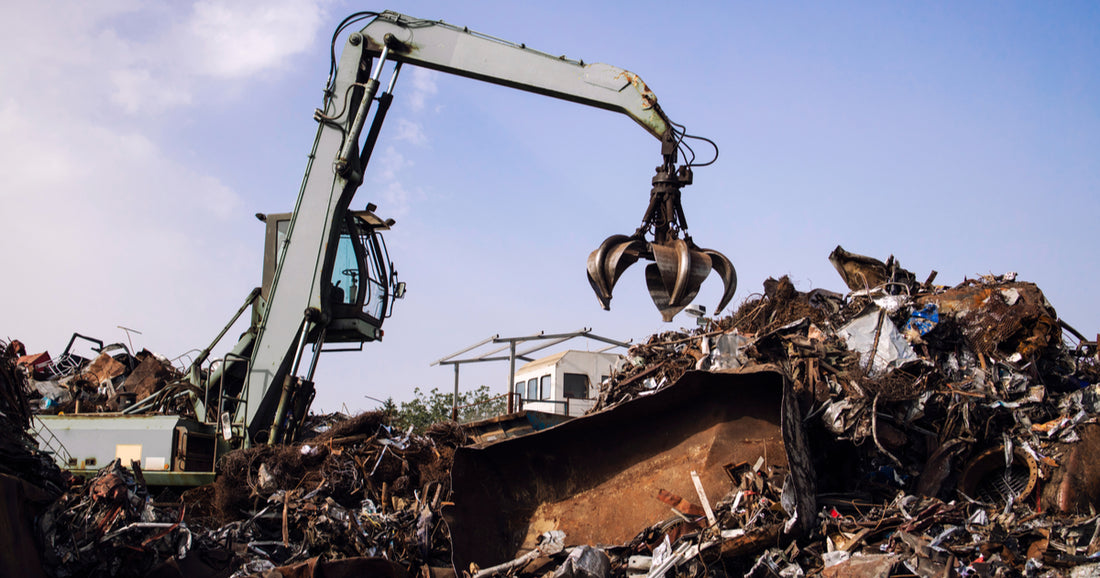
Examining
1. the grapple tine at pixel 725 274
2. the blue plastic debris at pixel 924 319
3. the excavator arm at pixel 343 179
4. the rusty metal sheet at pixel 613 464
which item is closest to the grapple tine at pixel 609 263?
the grapple tine at pixel 725 274

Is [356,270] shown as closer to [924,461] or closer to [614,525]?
[614,525]

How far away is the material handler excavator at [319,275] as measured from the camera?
6.45 meters

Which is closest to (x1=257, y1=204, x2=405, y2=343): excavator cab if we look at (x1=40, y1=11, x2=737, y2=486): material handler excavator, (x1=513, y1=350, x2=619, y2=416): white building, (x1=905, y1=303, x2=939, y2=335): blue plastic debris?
(x1=40, y1=11, x2=737, y2=486): material handler excavator

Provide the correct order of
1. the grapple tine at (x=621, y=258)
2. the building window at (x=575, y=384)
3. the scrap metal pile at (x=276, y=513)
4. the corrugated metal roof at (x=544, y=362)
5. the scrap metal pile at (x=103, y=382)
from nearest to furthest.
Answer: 1. the scrap metal pile at (x=276, y=513)
2. the grapple tine at (x=621, y=258)
3. the scrap metal pile at (x=103, y=382)
4. the building window at (x=575, y=384)
5. the corrugated metal roof at (x=544, y=362)

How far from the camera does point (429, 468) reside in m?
6.55

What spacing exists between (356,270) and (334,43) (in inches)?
78.6

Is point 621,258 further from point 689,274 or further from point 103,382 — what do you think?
point 103,382

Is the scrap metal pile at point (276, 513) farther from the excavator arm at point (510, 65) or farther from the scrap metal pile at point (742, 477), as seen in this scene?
the excavator arm at point (510, 65)

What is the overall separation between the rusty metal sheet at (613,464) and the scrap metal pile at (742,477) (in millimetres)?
14

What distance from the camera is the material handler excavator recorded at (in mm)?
6449

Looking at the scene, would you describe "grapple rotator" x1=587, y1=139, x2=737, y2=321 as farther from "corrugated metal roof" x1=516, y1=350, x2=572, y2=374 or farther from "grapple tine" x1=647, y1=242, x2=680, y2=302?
"corrugated metal roof" x1=516, y1=350, x2=572, y2=374

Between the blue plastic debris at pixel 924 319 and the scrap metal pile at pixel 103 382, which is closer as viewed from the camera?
the blue plastic debris at pixel 924 319

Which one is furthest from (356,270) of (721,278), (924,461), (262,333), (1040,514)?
(1040,514)

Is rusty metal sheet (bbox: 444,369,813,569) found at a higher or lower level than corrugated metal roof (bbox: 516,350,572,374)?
lower
